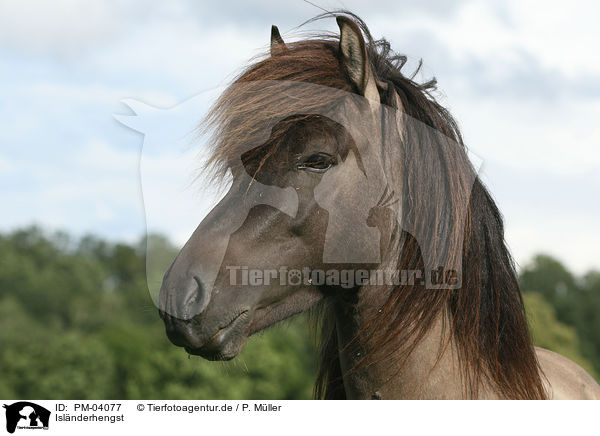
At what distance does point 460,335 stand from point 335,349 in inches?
31.0

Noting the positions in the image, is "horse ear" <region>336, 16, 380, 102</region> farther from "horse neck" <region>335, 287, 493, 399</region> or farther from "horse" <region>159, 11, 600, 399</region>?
"horse neck" <region>335, 287, 493, 399</region>

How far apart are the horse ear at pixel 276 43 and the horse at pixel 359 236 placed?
2 centimetres

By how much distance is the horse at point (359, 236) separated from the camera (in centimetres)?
250

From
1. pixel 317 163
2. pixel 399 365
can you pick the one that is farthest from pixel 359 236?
pixel 399 365

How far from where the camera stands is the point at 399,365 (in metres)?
2.71

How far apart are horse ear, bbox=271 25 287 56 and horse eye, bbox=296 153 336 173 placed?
2.32 feet

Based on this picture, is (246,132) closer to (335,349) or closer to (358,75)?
(358,75)

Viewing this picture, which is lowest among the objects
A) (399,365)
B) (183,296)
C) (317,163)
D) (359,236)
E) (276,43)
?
(399,365)

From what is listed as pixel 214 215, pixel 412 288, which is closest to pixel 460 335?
pixel 412 288

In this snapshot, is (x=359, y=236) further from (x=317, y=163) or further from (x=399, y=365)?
(x=399, y=365)

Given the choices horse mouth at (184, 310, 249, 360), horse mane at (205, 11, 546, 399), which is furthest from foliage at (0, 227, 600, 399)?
horse mouth at (184, 310, 249, 360)

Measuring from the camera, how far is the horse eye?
8.39 ft
